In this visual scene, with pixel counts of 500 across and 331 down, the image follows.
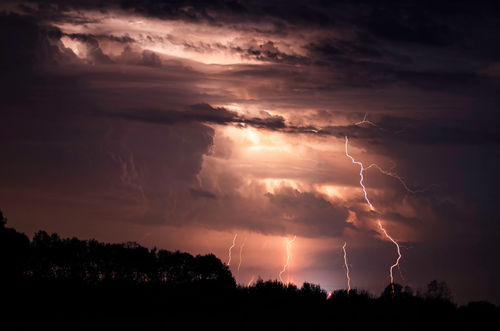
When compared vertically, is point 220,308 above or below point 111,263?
below

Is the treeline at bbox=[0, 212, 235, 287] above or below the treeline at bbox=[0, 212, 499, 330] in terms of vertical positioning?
above

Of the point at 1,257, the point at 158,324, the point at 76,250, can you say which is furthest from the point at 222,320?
the point at 76,250

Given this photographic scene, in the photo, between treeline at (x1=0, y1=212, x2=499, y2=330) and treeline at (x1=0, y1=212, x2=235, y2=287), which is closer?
treeline at (x1=0, y1=212, x2=499, y2=330)

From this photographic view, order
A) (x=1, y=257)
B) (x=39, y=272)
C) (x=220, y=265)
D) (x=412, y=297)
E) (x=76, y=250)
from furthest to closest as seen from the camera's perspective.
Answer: (x=220, y=265) → (x=76, y=250) → (x=39, y=272) → (x=1, y=257) → (x=412, y=297)

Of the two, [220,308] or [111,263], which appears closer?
[220,308]

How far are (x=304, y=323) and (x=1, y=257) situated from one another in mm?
41915

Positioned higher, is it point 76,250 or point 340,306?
point 76,250

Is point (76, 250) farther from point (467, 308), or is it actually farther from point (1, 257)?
point (467, 308)

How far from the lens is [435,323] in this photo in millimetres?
38594

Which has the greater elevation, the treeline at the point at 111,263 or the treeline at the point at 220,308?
the treeline at the point at 111,263

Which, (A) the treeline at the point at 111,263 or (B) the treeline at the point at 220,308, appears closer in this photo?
(B) the treeline at the point at 220,308

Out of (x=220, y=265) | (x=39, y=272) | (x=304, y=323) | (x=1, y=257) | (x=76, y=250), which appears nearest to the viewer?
(x=304, y=323)

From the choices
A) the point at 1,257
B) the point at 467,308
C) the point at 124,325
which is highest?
the point at 1,257

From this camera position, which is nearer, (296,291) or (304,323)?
(304,323)
